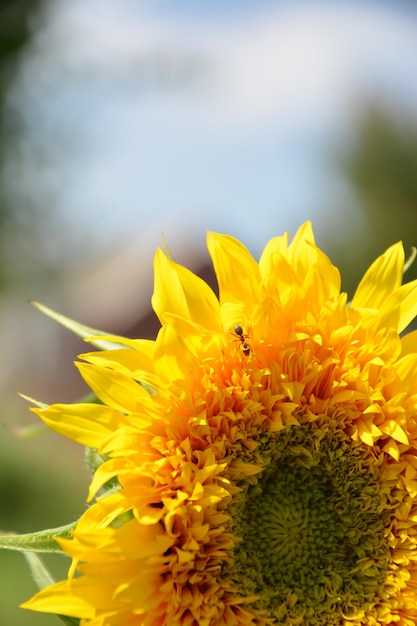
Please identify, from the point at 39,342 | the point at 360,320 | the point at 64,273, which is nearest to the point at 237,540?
the point at 360,320

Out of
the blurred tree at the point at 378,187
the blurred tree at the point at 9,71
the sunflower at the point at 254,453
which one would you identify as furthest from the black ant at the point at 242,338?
the blurred tree at the point at 378,187

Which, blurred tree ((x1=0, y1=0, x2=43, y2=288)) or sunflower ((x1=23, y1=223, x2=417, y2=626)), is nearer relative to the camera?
sunflower ((x1=23, y1=223, x2=417, y2=626))

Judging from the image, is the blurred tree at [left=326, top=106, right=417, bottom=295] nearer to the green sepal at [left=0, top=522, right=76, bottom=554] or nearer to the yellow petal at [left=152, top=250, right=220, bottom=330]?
the yellow petal at [left=152, top=250, right=220, bottom=330]

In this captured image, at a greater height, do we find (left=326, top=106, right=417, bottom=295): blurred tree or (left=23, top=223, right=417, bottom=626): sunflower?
(left=23, top=223, right=417, bottom=626): sunflower

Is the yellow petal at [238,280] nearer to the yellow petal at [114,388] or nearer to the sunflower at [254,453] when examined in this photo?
the sunflower at [254,453]

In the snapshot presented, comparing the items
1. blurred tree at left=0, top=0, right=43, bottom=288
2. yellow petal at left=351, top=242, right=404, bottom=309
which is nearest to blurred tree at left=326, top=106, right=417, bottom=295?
blurred tree at left=0, top=0, right=43, bottom=288

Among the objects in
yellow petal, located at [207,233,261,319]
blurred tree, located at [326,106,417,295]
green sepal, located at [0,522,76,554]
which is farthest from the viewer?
blurred tree, located at [326,106,417,295]

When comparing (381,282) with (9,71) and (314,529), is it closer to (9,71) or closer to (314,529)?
(314,529)

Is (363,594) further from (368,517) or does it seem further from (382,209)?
(382,209)
